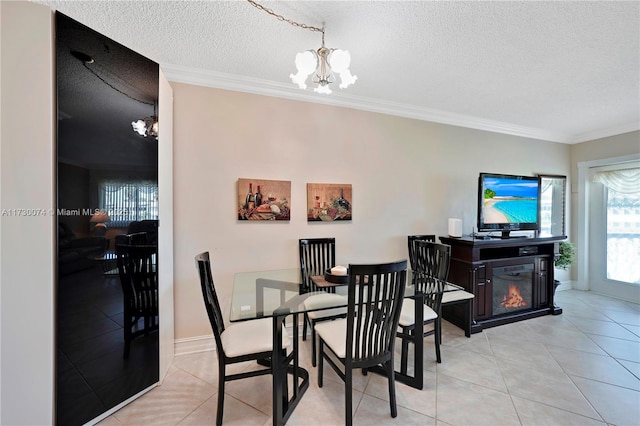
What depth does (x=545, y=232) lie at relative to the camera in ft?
13.3

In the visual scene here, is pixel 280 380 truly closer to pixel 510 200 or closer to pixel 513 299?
pixel 513 299

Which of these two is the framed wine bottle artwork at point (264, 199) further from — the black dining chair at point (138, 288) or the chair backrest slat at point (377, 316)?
the chair backrest slat at point (377, 316)

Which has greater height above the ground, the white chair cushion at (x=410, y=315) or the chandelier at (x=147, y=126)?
the chandelier at (x=147, y=126)

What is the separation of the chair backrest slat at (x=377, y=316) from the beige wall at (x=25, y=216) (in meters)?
1.72

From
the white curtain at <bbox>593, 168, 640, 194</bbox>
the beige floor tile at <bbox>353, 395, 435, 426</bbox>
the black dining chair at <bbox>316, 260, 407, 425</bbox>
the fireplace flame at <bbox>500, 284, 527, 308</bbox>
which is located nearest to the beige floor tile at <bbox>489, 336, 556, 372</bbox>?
the fireplace flame at <bbox>500, 284, 527, 308</bbox>

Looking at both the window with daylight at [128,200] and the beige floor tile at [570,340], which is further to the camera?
the beige floor tile at [570,340]

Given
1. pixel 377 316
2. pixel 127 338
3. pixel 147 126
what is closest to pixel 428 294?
pixel 377 316

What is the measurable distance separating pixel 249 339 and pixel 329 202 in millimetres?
1634

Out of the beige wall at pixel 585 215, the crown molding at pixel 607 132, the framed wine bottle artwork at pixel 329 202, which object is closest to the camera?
the framed wine bottle artwork at pixel 329 202

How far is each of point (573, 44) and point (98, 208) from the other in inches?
146

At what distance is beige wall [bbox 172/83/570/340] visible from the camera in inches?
92.9

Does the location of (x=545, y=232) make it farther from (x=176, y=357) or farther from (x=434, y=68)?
(x=176, y=357)

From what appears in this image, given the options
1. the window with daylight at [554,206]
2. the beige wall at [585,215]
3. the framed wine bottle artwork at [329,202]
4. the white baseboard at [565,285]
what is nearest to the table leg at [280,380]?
the framed wine bottle artwork at [329,202]

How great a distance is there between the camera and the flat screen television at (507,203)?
3.12 meters
